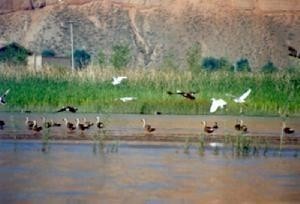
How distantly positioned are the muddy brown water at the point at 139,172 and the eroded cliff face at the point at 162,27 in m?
35.5

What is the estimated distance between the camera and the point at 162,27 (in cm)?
6125

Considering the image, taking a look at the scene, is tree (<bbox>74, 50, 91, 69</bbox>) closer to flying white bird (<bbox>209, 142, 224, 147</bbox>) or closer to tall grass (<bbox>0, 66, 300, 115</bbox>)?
tall grass (<bbox>0, 66, 300, 115</bbox>)

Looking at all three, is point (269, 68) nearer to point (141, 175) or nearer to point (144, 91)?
point (144, 91)

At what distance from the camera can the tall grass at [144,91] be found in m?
27.9

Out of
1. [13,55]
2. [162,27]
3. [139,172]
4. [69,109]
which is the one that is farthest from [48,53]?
[139,172]

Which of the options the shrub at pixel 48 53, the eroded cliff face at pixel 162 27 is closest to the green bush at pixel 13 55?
the shrub at pixel 48 53

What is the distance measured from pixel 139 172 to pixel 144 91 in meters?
14.4

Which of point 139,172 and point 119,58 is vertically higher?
point 119,58

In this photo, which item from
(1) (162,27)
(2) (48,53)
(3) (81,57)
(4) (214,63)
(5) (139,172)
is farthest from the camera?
(1) (162,27)

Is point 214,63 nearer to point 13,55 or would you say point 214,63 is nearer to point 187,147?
point 13,55

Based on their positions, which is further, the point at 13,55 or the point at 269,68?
the point at 269,68

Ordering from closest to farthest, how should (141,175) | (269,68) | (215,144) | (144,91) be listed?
(141,175)
(215,144)
(144,91)
(269,68)

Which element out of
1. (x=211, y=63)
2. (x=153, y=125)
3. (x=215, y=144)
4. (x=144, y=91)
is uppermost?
(x=211, y=63)

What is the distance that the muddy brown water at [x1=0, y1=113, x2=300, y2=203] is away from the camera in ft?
42.5
